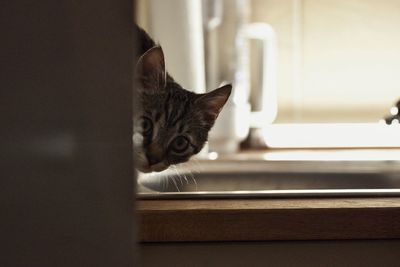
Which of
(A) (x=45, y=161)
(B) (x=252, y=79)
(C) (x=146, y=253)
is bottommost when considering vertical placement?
(C) (x=146, y=253)

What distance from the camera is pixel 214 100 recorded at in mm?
933

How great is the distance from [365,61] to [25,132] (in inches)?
55.2

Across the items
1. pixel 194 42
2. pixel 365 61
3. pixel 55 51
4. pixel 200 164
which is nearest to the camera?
pixel 55 51

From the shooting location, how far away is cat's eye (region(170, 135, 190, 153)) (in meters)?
0.91

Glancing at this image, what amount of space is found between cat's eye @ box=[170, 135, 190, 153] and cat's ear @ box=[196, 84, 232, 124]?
6cm

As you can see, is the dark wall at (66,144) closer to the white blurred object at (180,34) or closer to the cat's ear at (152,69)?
the cat's ear at (152,69)

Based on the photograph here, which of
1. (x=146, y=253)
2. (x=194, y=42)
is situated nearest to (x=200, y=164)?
(x=194, y=42)

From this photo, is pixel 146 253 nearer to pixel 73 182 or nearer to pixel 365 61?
pixel 73 182

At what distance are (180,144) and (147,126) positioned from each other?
0.29 ft

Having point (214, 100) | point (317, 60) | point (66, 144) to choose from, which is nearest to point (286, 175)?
point (214, 100)

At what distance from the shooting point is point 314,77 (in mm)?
1723

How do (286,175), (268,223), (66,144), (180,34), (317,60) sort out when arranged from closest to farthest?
1. (66,144)
2. (268,223)
3. (286,175)
4. (180,34)
5. (317,60)

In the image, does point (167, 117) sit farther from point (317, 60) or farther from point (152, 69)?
point (317, 60)

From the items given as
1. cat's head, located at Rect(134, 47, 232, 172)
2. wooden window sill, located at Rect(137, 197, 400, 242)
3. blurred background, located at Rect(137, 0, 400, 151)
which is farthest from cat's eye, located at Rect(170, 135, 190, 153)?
blurred background, located at Rect(137, 0, 400, 151)
